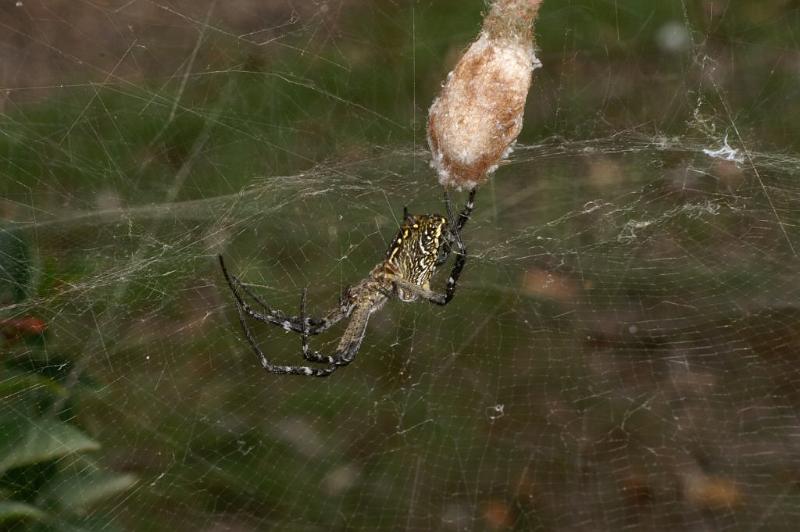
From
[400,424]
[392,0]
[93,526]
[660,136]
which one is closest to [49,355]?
[93,526]

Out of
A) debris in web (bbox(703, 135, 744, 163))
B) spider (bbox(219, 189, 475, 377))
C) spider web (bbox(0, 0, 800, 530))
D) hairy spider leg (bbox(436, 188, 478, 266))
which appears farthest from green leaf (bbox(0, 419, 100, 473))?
debris in web (bbox(703, 135, 744, 163))

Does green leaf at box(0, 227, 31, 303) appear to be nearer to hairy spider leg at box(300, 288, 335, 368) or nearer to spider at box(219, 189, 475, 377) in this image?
spider at box(219, 189, 475, 377)

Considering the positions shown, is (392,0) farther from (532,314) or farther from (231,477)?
(231,477)

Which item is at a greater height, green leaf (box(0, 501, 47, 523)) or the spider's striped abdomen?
the spider's striped abdomen

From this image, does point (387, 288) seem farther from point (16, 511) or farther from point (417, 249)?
point (16, 511)

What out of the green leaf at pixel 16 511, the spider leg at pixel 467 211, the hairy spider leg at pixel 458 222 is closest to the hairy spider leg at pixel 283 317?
the hairy spider leg at pixel 458 222

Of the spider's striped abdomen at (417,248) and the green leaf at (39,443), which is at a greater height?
the spider's striped abdomen at (417,248)

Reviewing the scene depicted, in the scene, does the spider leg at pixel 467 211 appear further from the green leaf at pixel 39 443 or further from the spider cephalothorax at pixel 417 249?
the green leaf at pixel 39 443
